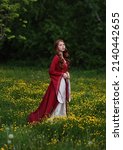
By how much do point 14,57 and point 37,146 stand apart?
32270mm

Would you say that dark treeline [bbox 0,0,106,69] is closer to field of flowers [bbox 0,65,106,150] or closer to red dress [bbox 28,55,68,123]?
field of flowers [bbox 0,65,106,150]

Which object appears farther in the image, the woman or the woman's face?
the woman

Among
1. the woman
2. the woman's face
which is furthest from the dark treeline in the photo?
the woman's face

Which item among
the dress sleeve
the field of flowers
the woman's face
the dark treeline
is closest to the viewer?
the field of flowers

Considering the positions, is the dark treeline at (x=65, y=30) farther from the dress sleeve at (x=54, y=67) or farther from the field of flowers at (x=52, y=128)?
the dress sleeve at (x=54, y=67)

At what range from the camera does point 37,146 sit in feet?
31.7

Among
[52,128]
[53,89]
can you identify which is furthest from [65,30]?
[52,128]

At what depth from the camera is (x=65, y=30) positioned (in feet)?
128

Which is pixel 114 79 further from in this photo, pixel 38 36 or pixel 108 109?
pixel 38 36

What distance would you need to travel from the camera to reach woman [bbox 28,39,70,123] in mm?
13477

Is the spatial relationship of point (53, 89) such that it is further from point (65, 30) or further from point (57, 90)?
point (65, 30)

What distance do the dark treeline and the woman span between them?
80.1 feet

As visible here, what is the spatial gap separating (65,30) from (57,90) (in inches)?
1012

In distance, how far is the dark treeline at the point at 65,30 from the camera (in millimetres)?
38625
